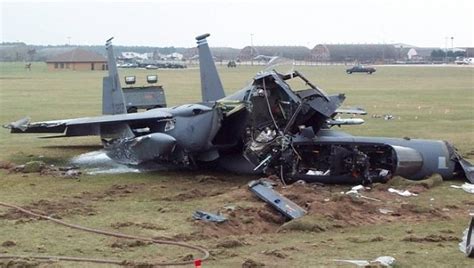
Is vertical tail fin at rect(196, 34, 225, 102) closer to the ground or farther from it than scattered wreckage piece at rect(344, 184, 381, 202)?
farther from it

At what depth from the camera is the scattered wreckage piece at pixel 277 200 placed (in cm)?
1177

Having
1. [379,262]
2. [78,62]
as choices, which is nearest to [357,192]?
[379,262]

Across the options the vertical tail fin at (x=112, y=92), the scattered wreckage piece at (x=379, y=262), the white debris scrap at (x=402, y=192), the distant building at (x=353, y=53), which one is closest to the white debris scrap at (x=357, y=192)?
the white debris scrap at (x=402, y=192)

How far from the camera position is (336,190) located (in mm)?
14727

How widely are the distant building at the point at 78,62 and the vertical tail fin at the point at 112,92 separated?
328 ft

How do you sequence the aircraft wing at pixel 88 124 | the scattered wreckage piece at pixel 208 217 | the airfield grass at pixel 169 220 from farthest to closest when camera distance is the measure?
the aircraft wing at pixel 88 124, the scattered wreckage piece at pixel 208 217, the airfield grass at pixel 169 220

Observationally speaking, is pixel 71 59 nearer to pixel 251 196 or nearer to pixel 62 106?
pixel 62 106

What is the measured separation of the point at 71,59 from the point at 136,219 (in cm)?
11967

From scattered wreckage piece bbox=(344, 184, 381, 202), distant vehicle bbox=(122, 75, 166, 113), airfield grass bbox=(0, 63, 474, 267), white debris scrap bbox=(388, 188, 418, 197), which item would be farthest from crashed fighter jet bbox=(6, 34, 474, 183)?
distant vehicle bbox=(122, 75, 166, 113)

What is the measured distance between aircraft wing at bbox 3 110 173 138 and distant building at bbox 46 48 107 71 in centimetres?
10345

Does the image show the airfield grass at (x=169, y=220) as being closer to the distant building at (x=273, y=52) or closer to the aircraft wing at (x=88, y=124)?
the aircraft wing at (x=88, y=124)

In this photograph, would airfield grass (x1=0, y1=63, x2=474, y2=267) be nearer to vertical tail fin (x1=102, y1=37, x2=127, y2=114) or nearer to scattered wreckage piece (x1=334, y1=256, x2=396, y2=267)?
scattered wreckage piece (x1=334, y1=256, x2=396, y2=267)

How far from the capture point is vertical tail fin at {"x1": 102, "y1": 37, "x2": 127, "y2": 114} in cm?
2159

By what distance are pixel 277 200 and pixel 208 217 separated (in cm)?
137
